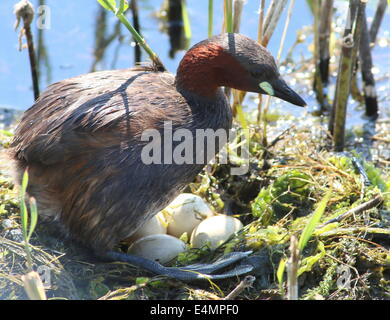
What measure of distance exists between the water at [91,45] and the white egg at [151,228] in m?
2.07

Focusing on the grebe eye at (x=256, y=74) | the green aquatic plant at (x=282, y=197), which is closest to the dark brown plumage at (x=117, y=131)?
the grebe eye at (x=256, y=74)

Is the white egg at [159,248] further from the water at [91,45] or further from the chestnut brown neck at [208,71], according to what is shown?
the water at [91,45]

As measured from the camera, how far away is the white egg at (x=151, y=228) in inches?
168

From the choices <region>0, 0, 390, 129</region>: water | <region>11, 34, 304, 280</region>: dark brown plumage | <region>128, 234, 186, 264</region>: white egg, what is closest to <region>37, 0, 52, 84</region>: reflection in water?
<region>0, 0, 390, 129</region>: water

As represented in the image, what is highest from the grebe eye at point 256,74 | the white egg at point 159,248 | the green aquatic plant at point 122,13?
the green aquatic plant at point 122,13

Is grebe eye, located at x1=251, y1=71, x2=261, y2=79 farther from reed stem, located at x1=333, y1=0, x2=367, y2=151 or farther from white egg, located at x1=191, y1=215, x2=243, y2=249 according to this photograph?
reed stem, located at x1=333, y1=0, x2=367, y2=151

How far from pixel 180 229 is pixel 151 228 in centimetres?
21

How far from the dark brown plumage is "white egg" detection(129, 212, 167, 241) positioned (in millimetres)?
282

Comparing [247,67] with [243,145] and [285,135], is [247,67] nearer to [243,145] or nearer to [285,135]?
[243,145]

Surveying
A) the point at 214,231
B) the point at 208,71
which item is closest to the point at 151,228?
the point at 214,231

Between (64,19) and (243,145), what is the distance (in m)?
2.75

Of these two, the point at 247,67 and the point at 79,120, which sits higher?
the point at 247,67

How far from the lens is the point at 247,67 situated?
392 centimetres

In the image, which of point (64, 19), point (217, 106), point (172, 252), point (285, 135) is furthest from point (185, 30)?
point (172, 252)
